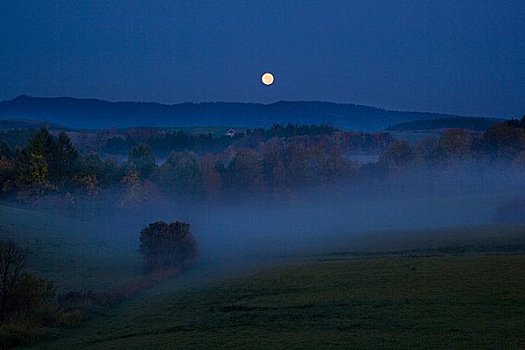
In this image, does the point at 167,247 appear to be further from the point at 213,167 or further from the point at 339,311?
the point at 213,167

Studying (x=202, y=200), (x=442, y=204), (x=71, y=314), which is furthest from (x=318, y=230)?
(x=71, y=314)

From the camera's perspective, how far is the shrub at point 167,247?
5399 cm

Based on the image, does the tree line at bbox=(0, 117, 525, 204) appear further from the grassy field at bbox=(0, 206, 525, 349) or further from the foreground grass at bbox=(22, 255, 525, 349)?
the foreground grass at bbox=(22, 255, 525, 349)

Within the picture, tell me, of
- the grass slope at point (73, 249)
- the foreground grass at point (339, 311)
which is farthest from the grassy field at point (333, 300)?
A: the grass slope at point (73, 249)

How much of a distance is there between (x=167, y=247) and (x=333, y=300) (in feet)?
88.2

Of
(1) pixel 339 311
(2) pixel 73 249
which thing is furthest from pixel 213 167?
(1) pixel 339 311

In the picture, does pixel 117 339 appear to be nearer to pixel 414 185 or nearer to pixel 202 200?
pixel 202 200

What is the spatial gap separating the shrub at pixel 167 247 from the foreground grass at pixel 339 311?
11.2 m

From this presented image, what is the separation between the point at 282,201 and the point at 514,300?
91339 mm

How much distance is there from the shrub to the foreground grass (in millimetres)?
11219

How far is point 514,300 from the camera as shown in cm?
2727

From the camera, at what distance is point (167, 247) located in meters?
55.2

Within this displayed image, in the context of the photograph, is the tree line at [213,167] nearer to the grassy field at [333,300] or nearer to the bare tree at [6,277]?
the grassy field at [333,300]

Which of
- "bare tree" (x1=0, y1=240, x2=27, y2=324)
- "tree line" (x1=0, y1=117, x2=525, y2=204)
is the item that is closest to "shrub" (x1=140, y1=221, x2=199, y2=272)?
"bare tree" (x1=0, y1=240, x2=27, y2=324)
